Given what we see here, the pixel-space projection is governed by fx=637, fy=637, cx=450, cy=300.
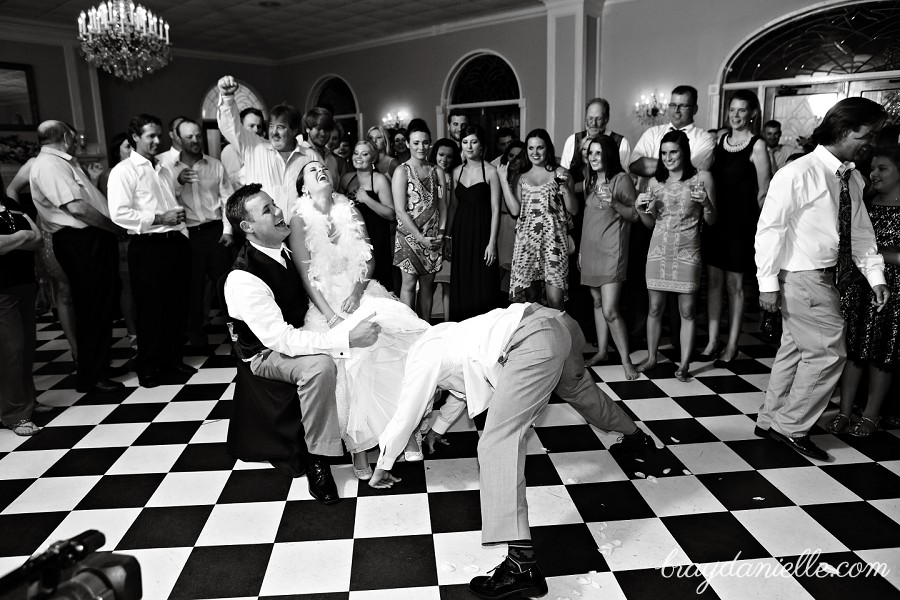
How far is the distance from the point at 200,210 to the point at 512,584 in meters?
3.71

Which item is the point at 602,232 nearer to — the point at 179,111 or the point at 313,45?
the point at 313,45

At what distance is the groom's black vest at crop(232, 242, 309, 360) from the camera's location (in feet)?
8.75

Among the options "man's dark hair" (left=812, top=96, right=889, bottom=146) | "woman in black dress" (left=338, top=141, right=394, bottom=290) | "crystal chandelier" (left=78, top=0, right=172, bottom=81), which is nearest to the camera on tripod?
"man's dark hair" (left=812, top=96, right=889, bottom=146)

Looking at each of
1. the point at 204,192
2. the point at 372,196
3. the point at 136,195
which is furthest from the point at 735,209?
the point at 136,195

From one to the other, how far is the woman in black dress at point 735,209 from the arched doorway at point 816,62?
430 centimetres

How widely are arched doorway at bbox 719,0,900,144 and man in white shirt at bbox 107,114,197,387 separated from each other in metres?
7.06

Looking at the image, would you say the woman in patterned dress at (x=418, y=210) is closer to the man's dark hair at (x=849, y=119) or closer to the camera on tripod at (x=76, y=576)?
the man's dark hair at (x=849, y=119)

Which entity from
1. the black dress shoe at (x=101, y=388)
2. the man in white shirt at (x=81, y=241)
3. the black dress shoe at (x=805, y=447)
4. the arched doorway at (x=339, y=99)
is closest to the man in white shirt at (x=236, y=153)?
the man in white shirt at (x=81, y=241)

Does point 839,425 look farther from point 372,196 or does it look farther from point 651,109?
point 651,109

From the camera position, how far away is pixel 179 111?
39.7 feet

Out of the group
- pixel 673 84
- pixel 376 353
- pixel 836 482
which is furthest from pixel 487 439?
pixel 673 84

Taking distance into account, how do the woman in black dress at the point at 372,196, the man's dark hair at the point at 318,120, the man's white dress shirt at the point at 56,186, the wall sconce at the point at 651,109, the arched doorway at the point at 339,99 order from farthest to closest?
the arched doorway at the point at 339,99
the wall sconce at the point at 651,109
the woman in black dress at the point at 372,196
the man's dark hair at the point at 318,120
the man's white dress shirt at the point at 56,186

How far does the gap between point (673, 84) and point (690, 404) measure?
617 cm

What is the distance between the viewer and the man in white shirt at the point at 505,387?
6.48 ft
